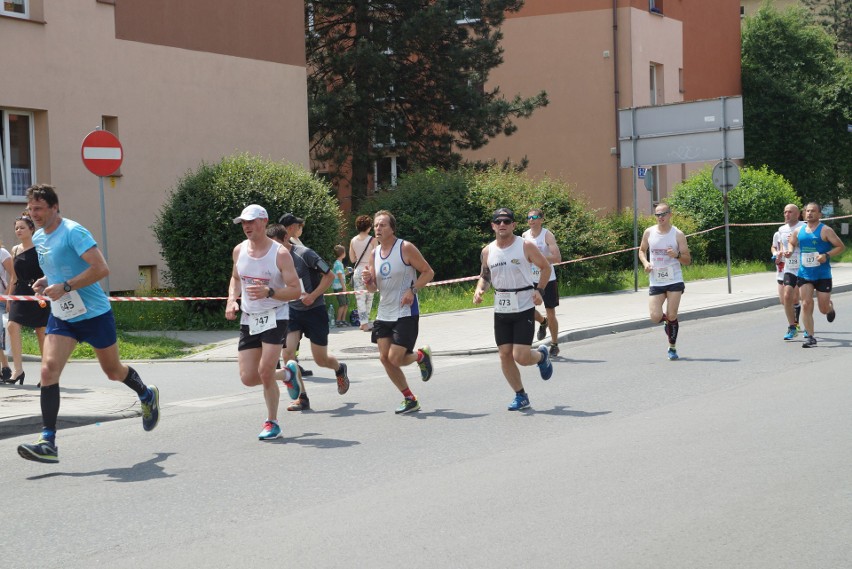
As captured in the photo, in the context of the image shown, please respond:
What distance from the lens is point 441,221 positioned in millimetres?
21594

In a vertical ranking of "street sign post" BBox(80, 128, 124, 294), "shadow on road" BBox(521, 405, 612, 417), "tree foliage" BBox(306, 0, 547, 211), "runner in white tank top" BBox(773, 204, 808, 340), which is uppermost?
"tree foliage" BBox(306, 0, 547, 211)

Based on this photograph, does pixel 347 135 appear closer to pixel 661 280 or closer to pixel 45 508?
pixel 661 280

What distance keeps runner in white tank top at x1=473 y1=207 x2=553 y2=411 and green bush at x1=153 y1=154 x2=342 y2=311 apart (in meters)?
7.96

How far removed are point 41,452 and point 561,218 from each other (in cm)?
1579

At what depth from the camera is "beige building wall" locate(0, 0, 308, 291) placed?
764 inches

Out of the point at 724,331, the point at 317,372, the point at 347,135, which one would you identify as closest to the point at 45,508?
the point at 317,372

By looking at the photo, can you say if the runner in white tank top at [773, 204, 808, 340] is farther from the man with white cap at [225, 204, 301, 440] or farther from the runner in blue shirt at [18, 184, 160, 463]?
the runner in blue shirt at [18, 184, 160, 463]

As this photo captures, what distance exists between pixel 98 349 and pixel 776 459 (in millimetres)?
4777

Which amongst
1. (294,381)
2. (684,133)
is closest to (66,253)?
(294,381)

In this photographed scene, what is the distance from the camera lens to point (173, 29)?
22078mm

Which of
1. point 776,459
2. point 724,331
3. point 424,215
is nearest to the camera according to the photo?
point 776,459

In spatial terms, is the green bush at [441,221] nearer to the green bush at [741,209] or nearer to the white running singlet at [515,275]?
the green bush at [741,209]

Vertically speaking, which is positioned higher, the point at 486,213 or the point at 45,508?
the point at 486,213

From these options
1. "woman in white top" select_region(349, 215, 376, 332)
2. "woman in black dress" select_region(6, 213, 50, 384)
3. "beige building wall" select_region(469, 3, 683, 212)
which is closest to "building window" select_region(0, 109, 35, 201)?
"woman in white top" select_region(349, 215, 376, 332)
